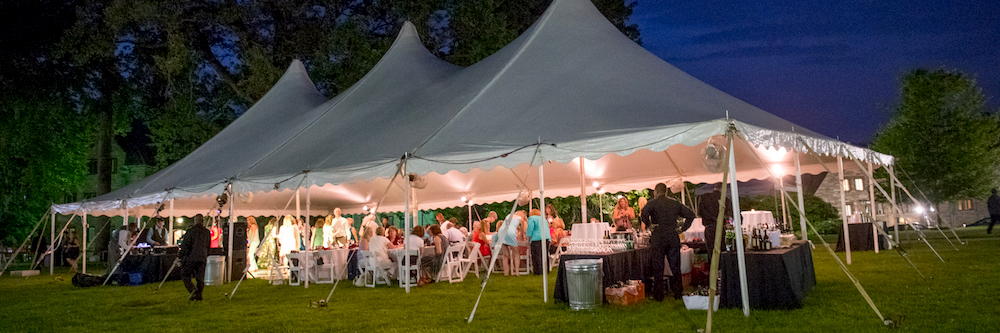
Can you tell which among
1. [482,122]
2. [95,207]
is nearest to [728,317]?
[482,122]

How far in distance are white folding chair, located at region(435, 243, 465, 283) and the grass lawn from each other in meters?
0.68

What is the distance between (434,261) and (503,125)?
339 cm

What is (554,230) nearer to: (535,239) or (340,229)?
(535,239)

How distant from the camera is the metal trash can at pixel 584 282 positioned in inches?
263

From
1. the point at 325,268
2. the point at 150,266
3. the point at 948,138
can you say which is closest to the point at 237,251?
the point at 150,266

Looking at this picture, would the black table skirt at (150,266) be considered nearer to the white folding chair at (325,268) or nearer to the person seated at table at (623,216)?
the white folding chair at (325,268)

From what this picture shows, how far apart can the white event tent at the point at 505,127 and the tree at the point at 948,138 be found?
1852cm

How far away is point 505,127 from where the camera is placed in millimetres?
8242

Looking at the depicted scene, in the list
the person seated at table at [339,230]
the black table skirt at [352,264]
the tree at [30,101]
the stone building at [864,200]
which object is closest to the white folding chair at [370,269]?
the black table skirt at [352,264]

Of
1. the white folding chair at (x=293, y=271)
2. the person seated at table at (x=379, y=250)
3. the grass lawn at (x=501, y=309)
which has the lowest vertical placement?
the grass lawn at (x=501, y=309)

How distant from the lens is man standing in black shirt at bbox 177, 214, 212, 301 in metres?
9.07

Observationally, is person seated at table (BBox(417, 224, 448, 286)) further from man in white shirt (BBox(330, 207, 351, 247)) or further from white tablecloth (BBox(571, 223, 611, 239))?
man in white shirt (BBox(330, 207, 351, 247))

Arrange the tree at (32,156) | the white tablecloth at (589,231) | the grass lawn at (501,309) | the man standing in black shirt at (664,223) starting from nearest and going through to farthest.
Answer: the grass lawn at (501,309), the man standing in black shirt at (664,223), the white tablecloth at (589,231), the tree at (32,156)

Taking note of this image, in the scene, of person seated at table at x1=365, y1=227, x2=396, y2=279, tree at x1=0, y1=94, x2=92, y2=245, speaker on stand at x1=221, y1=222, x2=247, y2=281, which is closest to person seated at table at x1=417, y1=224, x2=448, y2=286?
person seated at table at x1=365, y1=227, x2=396, y2=279
